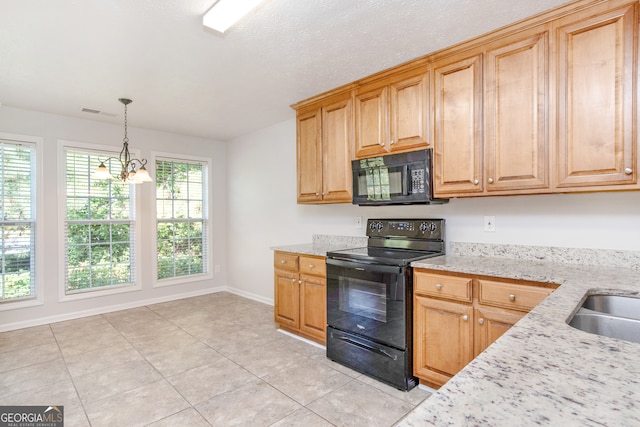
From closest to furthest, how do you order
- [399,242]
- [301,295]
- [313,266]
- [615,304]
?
1. [615,304]
2. [399,242]
3. [313,266]
4. [301,295]

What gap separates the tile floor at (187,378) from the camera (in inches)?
82.4

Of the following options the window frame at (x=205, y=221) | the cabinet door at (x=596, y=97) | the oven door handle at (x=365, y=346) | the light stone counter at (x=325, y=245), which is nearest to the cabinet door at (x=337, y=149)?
the light stone counter at (x=325, y=245)

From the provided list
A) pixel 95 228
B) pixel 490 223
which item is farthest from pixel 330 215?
pixel 95 228

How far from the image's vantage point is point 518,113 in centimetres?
209

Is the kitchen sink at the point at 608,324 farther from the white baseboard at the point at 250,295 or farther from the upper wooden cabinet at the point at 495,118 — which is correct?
the white baseboard at the point at 250,295

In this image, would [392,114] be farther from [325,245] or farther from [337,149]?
[325,245]

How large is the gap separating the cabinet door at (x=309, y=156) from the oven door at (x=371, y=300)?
0.84 meters

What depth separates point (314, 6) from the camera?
1.94 meters

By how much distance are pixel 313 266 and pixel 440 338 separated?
127 centimetres

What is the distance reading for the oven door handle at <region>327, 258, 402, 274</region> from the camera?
2.36 metres

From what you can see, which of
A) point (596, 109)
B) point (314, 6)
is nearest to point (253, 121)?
point (314, 6)

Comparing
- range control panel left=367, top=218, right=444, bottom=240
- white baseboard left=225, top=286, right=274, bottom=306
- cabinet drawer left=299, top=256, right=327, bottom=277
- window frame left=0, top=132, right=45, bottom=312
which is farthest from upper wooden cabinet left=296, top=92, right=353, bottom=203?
window frame left=0, top=132, right=45, bottom=312

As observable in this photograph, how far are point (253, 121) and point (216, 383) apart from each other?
120 inches

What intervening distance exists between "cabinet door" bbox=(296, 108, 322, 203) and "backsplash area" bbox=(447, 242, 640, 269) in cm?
138
